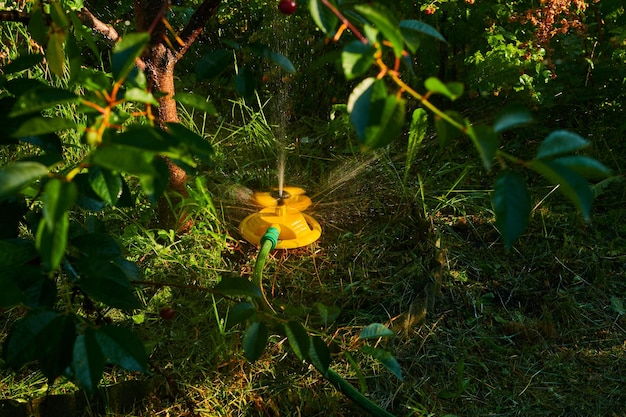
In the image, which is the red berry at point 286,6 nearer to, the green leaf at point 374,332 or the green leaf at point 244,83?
the green leaf at point 244,83

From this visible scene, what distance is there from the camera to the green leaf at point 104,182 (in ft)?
3.21

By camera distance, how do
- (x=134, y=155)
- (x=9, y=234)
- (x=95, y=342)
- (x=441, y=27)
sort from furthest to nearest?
(x=441, y=27) < (x=9, y=234) < (x=95, y=342) < (x=134, y=155)

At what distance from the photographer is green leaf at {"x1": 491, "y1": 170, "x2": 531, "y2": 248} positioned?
2.39 ft

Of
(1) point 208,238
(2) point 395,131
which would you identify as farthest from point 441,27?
A: (2) point 395,131

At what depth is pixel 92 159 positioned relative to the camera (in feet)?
2.37

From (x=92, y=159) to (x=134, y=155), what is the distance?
0.04 m

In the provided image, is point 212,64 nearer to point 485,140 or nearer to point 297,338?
point 297,338

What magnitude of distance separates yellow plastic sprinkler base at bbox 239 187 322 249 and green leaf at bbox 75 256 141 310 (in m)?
1.37

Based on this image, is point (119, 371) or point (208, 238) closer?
point (119, 371)

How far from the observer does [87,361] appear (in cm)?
103

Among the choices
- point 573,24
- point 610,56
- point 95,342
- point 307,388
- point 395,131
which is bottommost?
point 307,388

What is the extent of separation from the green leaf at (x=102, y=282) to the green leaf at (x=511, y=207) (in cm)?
59

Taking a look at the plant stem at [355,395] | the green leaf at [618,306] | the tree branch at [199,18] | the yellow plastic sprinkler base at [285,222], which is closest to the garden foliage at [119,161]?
the plant stem at [355,395]

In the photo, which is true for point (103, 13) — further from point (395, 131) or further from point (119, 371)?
point (395, 131)
